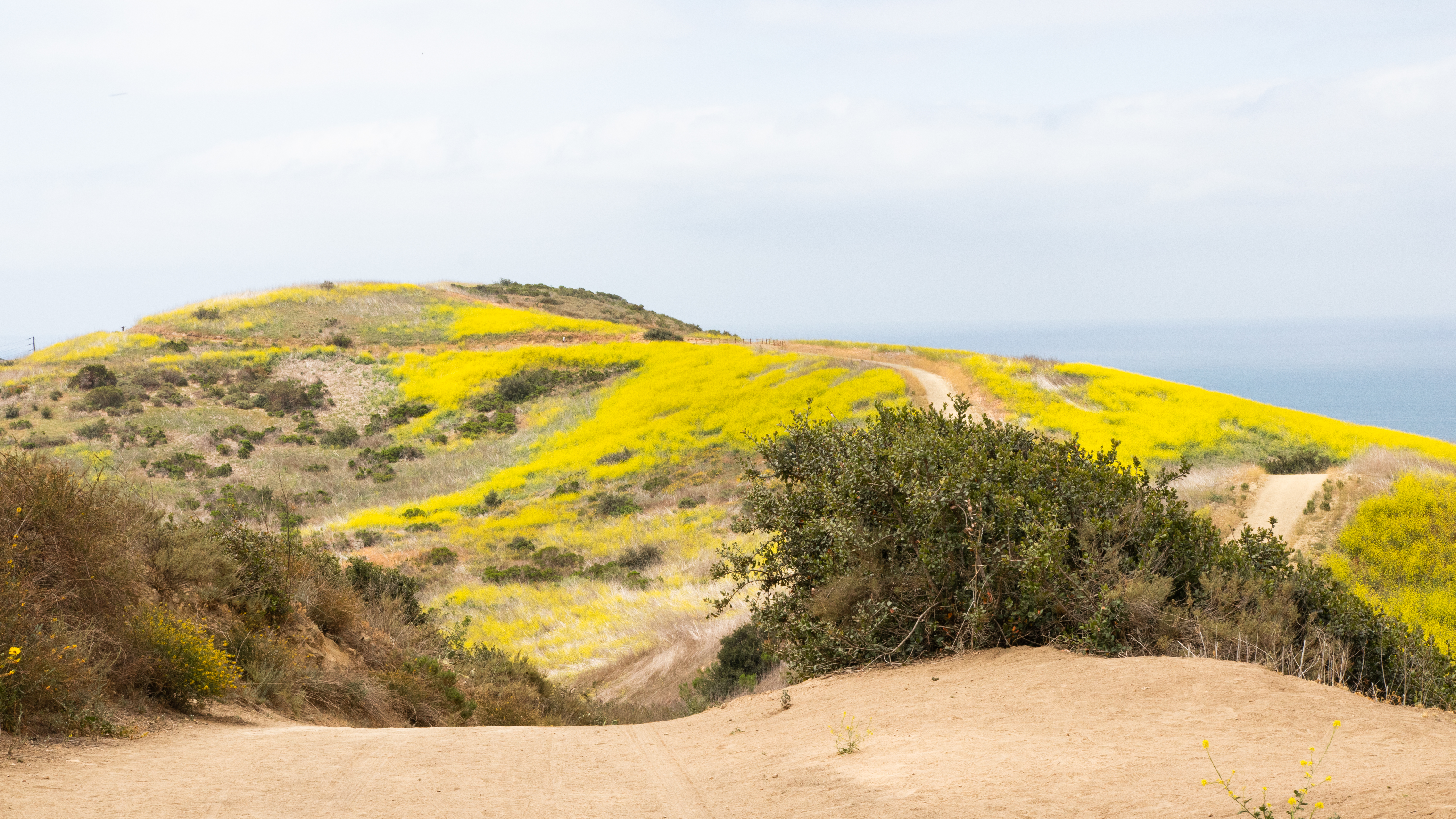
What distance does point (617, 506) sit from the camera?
28.8 meters

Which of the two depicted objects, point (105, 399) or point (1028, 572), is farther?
point (105, 399)

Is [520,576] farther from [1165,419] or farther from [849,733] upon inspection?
[1165,419]

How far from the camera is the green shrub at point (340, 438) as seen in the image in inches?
1590

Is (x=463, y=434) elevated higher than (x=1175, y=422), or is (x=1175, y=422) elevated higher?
(x=1175, y=422)

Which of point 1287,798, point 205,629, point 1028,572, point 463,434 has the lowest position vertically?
point 463,434

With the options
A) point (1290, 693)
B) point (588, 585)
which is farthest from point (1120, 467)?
point (588, 585)

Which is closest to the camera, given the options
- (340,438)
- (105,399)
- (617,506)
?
(617,506)

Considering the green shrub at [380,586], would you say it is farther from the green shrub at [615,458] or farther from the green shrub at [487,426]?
the green shrub at [487,426]

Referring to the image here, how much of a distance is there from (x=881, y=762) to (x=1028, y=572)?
3131 millimetres

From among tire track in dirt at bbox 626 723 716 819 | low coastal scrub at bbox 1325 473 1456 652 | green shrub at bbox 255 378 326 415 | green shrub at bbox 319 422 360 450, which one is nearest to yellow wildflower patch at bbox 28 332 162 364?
green shrub at bbox 255 378 326 415

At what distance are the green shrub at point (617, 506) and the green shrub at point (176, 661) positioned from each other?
19.9 metres

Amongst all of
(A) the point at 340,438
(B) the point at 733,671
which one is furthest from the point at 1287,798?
(A) the point at 340,438

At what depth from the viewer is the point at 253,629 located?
382 inches

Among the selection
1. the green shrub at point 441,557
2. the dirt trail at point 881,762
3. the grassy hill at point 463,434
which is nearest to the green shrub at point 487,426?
the grassy hill at point 463,434
